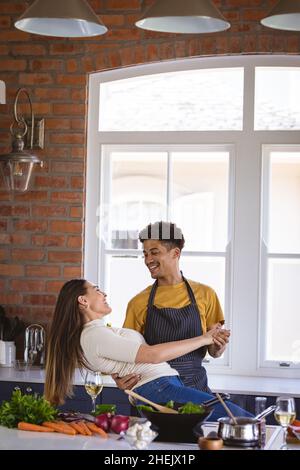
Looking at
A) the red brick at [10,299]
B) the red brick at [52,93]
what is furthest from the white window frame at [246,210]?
the red brick at [10,299]

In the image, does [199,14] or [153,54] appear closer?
[199,14]

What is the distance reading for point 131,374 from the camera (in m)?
3.92

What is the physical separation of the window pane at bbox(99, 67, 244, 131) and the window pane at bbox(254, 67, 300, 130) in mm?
118

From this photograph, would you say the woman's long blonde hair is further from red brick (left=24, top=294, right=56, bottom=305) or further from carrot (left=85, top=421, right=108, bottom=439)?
red brick (left=24, top=294, right=56, bottom=305)

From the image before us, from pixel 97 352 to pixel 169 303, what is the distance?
2.79 ft

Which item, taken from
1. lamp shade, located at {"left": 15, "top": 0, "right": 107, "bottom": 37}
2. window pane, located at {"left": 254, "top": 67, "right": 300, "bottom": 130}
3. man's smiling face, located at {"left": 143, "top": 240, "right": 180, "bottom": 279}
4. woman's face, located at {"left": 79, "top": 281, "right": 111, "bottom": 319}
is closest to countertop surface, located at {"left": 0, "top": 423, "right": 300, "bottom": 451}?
woman's face, located at {"left": 79, "top": 281, "right": 111, "bottom": 319}

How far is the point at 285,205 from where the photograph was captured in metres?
5.72

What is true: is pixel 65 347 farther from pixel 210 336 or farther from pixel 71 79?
pixel 71 79

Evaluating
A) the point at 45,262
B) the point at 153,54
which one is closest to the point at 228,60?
the point at 153,54

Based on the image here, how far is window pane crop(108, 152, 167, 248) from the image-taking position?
5852 millimetres

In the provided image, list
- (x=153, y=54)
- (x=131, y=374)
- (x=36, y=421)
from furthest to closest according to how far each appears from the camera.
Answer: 1. (x=153, y=54)
2. (x=131, y=374)
3. (x=36, y=421)

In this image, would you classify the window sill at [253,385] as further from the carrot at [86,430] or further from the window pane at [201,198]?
the carrot at [86,430]

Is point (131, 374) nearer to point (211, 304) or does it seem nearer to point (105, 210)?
point (211, 304)
